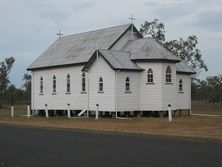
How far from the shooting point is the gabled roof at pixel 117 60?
1627 inches

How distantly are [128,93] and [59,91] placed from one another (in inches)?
365

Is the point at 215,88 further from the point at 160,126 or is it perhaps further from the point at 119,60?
the point at 160,126

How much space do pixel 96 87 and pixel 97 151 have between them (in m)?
25.7

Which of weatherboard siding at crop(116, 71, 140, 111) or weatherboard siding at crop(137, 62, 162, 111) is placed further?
weatherboard siding at crop(137, 62, 162, 111)

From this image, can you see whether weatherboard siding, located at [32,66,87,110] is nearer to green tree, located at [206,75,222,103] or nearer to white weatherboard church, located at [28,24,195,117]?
white weatherboard church, located at [28,24,195,117]

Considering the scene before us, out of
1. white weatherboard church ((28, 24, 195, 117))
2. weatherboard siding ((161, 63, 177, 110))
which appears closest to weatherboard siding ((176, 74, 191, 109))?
white weatherboard church ((28, 24, 195, 117))

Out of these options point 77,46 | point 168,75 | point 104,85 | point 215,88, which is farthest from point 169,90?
point 215,88

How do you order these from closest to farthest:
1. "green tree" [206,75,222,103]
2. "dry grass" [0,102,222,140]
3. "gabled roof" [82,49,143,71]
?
1. "dry grass" [0,102,222,140]
2. "gabled roof" [82,49,143,71]
3. "green tree" [206,75,222,103]

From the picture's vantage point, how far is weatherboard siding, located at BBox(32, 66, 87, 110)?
152 ft

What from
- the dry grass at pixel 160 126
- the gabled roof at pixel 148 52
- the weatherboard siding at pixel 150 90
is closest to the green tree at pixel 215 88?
the gabled roof at pixel 148 52

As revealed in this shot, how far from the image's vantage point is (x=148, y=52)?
1697 inches

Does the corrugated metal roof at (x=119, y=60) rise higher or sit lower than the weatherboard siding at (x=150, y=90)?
higher

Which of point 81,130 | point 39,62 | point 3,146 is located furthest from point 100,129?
point 39,62

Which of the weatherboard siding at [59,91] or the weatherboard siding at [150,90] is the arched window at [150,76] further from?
the weatherboard siding at [59,91]
